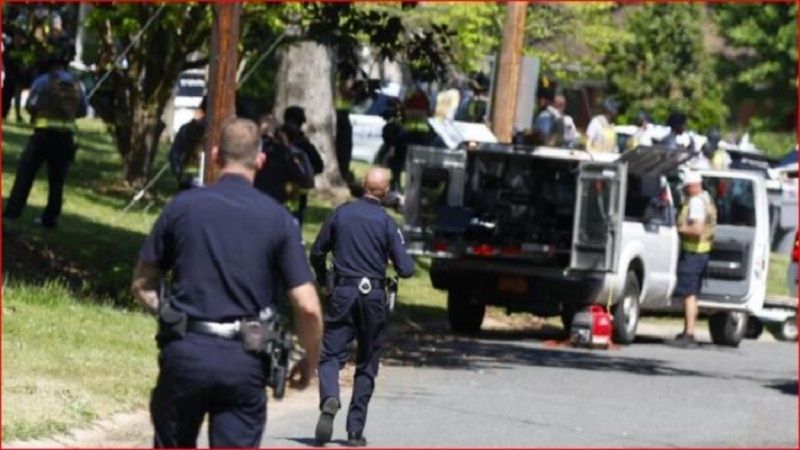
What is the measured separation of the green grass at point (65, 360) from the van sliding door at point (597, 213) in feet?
18.3

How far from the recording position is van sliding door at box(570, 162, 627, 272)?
891 inches

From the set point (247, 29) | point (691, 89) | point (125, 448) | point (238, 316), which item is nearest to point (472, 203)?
point (247, 29)

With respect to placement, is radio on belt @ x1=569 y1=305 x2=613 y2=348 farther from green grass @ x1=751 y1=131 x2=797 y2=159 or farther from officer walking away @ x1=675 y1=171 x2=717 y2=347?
green grass @ x1=751 y1=131 x2=797 y2=159

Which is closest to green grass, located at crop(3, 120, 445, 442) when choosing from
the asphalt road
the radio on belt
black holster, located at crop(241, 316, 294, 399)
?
the asphalt road

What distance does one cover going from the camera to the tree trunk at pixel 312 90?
33.9 meters

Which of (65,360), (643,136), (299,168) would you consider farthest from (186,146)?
(643,136)

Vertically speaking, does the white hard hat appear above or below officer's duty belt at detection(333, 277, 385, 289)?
above

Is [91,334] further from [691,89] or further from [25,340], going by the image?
[691,89]

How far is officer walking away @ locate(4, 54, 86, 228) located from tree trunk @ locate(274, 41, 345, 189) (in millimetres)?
10104

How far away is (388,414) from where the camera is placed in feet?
52.3

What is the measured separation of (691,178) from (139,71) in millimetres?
8168

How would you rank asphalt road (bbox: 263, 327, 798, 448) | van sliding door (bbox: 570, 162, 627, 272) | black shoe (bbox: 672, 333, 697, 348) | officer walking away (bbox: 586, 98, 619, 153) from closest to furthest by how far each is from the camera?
asphalt road (bbox: 263, 327, 798, 448) → van sliding door (bbox: 570, 162, 627, 272) → black shoe (bbox: 672, 333, 697, 348) → officer walking away (bbox: 586, 98, 619, 153)

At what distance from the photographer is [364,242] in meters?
13.6

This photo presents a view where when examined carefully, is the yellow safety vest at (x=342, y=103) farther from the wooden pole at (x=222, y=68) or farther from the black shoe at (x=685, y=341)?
the wooden pole at (x=222, y=68)
